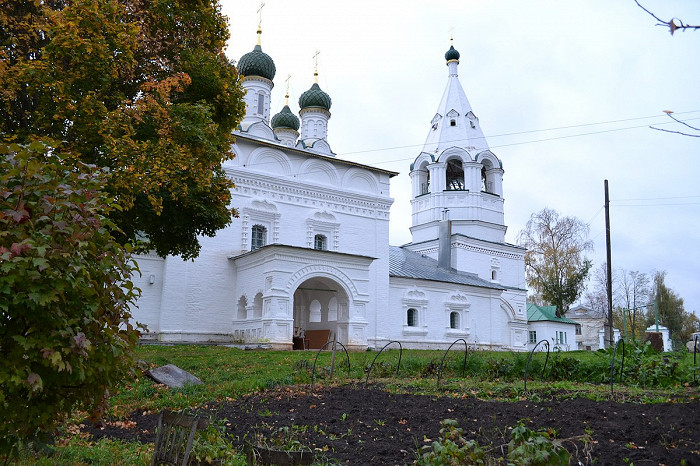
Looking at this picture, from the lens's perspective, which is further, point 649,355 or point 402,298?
point 402,298

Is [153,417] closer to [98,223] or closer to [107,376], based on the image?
[107,376]

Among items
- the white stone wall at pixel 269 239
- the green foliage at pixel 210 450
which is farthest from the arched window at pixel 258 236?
the green foliage at pixel 210 450

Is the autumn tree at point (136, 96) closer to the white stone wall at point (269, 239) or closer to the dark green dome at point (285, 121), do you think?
the white stone wall at point (269, 239)

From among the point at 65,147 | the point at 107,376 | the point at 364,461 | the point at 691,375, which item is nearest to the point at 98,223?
the point at 107,376

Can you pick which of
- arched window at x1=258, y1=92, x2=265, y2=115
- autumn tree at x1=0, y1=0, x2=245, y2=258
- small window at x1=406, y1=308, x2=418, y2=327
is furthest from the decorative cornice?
autumn tree at x1=0, y1=0, x2=245, y2=258

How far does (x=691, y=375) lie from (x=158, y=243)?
1014 cm

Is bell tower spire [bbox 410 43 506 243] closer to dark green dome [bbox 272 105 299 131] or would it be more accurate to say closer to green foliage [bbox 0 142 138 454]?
dark green dome [bbox 272 105 299 131]

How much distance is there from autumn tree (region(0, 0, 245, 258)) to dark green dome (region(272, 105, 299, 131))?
1787 centimetres

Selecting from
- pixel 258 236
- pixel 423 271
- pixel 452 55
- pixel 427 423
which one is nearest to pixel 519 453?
pixel 427 423

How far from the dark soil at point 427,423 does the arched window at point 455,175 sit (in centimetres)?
2686

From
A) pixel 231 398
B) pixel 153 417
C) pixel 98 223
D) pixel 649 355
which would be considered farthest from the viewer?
pixel 649 355

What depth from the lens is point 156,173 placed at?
945 centimetres

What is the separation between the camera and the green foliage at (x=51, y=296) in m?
2.83

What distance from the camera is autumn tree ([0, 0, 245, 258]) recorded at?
29.8 ft
